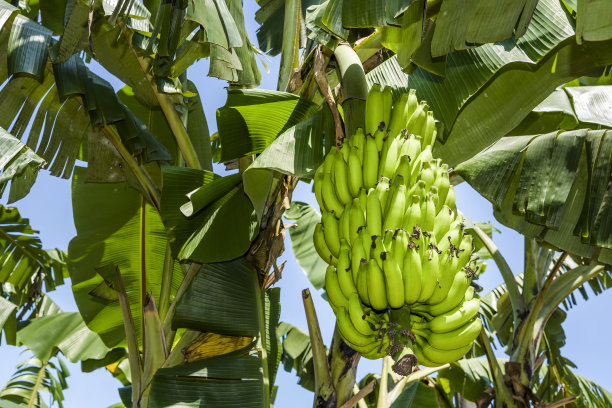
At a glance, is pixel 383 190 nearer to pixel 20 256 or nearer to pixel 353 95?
pixel 353 95

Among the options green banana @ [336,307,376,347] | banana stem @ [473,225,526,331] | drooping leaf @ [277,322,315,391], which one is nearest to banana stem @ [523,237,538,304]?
banana stem @ [473,225,526,331]

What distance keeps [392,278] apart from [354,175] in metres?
0.37

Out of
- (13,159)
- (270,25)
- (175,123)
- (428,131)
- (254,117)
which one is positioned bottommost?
(428,131)

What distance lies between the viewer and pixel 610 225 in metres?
2.00

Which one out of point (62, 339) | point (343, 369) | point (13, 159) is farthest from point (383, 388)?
point (62, 339)

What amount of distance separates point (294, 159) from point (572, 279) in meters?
2.39

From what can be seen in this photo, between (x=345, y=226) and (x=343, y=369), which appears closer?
(x=345, y=226)

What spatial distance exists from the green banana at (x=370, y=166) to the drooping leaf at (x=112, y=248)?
157 cm

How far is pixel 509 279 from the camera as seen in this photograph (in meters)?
3.64

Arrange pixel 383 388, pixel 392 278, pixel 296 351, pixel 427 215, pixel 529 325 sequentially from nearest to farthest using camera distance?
pixel 392 278 → pixel 427 215 → pixel 383 388 → pixel 529 325 → pixel 296 351

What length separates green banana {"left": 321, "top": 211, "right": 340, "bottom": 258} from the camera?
59.7 inches

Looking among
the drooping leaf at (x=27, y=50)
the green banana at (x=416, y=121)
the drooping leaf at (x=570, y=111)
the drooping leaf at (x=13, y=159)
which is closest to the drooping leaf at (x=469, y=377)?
the drooping leaf at (x=570, y=111)

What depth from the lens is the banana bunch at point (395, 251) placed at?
1.30 metres

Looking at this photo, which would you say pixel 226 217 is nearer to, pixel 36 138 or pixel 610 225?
pixel 36 138
